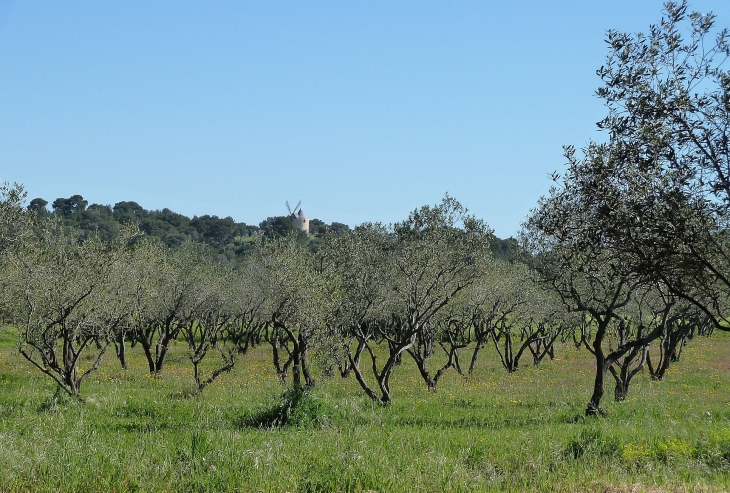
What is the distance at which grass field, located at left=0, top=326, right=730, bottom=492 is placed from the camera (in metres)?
11.0

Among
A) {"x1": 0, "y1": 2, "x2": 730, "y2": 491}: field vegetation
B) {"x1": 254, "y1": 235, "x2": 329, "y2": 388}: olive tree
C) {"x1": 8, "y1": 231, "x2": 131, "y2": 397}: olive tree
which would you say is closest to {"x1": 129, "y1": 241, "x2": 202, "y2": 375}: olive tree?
{"x1": 0, "y1": 2, "x2": 730, "y2": 491}: field vegetation

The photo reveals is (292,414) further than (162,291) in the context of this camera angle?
No

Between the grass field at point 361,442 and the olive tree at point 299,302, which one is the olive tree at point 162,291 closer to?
the grass field at point 361,442

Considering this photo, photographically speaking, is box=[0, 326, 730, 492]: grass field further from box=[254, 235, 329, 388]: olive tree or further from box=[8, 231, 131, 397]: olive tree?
box=[254, 235, 329, 388]: olive tree

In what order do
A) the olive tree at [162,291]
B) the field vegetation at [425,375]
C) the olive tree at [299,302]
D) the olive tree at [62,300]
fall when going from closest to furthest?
the field vegetation at [425,375]
the olive tree at [62,300]
the olive tree at [299,302]
the olive tree at [162,291]

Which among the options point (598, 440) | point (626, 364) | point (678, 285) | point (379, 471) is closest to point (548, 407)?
point (626, 364)

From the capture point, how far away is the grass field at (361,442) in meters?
11.0

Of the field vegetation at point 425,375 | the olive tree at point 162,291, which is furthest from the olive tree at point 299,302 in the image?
the olive tree at point 162,291

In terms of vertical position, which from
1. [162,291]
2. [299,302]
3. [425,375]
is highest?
[162,291]

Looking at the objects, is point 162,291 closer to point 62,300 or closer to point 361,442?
point 62,300

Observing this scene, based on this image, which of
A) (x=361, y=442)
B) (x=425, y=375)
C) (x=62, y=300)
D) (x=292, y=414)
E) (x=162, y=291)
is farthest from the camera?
(x=162, y=291)

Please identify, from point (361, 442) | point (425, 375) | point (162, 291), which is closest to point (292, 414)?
point (361, 442)

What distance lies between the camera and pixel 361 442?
45.5 feet

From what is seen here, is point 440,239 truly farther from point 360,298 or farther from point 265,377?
point 265,377
